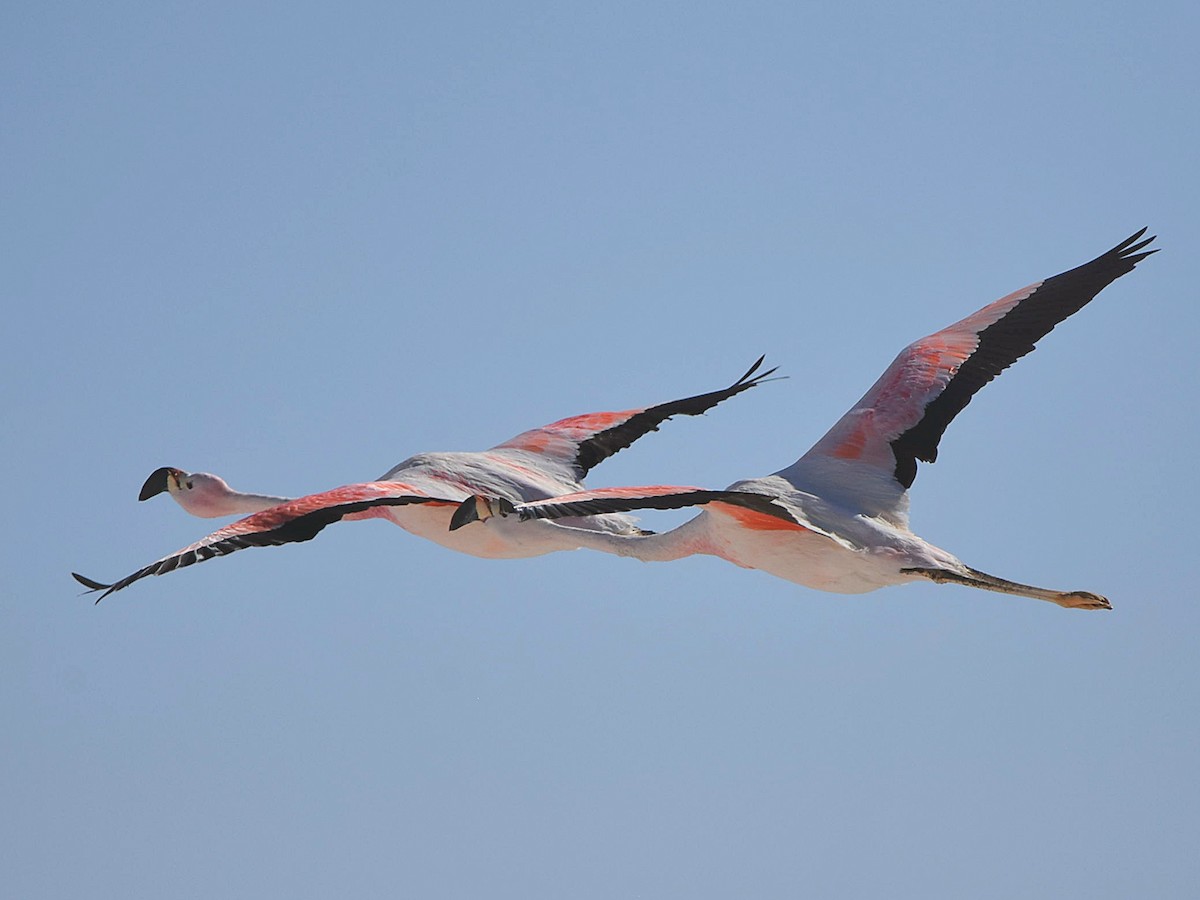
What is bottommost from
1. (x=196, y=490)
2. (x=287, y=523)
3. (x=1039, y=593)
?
(x=1039, y=593)

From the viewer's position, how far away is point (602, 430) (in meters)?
19.7

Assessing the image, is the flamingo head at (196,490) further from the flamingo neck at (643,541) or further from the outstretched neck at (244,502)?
the flamingo neck at (643,541)

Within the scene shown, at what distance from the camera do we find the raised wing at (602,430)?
19156 millimetres

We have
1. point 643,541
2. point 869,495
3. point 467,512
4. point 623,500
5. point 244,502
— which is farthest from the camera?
point 244,502

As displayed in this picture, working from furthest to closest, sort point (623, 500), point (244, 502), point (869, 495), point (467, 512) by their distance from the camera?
1. point (244, 502)
2. point (869, 495)
3. point (467, 512)
4. point (623, 500)

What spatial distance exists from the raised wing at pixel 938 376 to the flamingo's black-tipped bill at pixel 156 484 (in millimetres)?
7362

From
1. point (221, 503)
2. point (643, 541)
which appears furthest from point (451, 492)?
point (221, 503)

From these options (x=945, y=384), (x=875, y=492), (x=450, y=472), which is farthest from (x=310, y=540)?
(x=945, y=384)

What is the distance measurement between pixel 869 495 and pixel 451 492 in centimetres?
393

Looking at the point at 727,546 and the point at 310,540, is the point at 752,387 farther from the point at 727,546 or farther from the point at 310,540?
the point at 310,540

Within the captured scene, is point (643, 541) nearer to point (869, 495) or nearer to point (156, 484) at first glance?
point (869, 495)

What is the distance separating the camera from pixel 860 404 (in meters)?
16.6

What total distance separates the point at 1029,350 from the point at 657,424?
15.3 feet

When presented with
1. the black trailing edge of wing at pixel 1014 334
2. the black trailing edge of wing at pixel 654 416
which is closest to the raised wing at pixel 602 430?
the black trailing edge of wing at pixel 654 416
